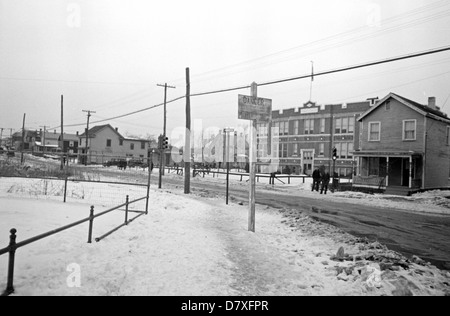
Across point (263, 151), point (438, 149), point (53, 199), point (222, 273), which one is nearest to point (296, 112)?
point (263, 151)

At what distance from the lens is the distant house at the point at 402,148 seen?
2498 cm

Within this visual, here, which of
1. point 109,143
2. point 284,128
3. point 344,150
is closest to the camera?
point 344,150

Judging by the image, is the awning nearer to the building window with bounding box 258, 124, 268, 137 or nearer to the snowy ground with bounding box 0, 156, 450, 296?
the snowy ground with bounding box 0, 156, 450, 296

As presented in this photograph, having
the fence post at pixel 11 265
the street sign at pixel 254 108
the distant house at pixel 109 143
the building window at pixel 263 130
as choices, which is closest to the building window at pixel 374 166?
the street sign at pixel 254 108

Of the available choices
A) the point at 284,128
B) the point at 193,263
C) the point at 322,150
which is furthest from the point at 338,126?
the point at 193,263

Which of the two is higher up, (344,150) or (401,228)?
(344,150)

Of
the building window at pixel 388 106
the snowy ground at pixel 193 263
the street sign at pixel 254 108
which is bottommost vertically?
the snowy ground at pixel 193 263

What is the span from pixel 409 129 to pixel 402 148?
5.58ft

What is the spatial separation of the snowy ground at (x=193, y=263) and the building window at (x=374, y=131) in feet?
72.5

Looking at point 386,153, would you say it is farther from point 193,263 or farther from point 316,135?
point 193,263

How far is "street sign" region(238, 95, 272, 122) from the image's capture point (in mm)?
8562

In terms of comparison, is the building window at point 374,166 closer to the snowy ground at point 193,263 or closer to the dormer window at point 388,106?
the dormer window at point 388,106

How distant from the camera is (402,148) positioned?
2608cm
